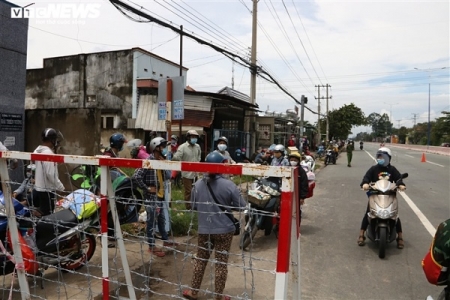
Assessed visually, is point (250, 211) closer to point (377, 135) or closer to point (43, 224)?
point (43, 224)

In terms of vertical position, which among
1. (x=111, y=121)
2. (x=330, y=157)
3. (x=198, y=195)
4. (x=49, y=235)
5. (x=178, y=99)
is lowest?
(x=49, y=235)

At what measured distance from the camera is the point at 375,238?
16.3 feet

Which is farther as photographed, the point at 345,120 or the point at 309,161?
the point at 345,120

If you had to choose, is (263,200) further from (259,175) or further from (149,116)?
(149,116)

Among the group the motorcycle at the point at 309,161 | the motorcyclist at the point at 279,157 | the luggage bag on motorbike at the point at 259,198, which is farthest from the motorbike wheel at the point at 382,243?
the motorcycle at the point at 309,161

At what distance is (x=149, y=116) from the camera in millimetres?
17172

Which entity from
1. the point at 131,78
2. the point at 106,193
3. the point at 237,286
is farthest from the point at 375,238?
the point at 131,78

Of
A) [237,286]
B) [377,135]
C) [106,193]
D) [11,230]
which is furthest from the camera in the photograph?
[377,135]

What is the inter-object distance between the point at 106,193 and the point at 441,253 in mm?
2439

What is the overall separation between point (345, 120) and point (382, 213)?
4584 cm

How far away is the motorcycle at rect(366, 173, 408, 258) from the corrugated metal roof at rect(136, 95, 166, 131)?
1288cm

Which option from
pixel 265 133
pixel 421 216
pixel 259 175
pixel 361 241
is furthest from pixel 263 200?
pixel 265 133

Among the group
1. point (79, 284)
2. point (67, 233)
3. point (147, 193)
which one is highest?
point (147, 193)

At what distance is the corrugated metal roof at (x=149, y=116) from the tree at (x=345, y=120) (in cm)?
3647
